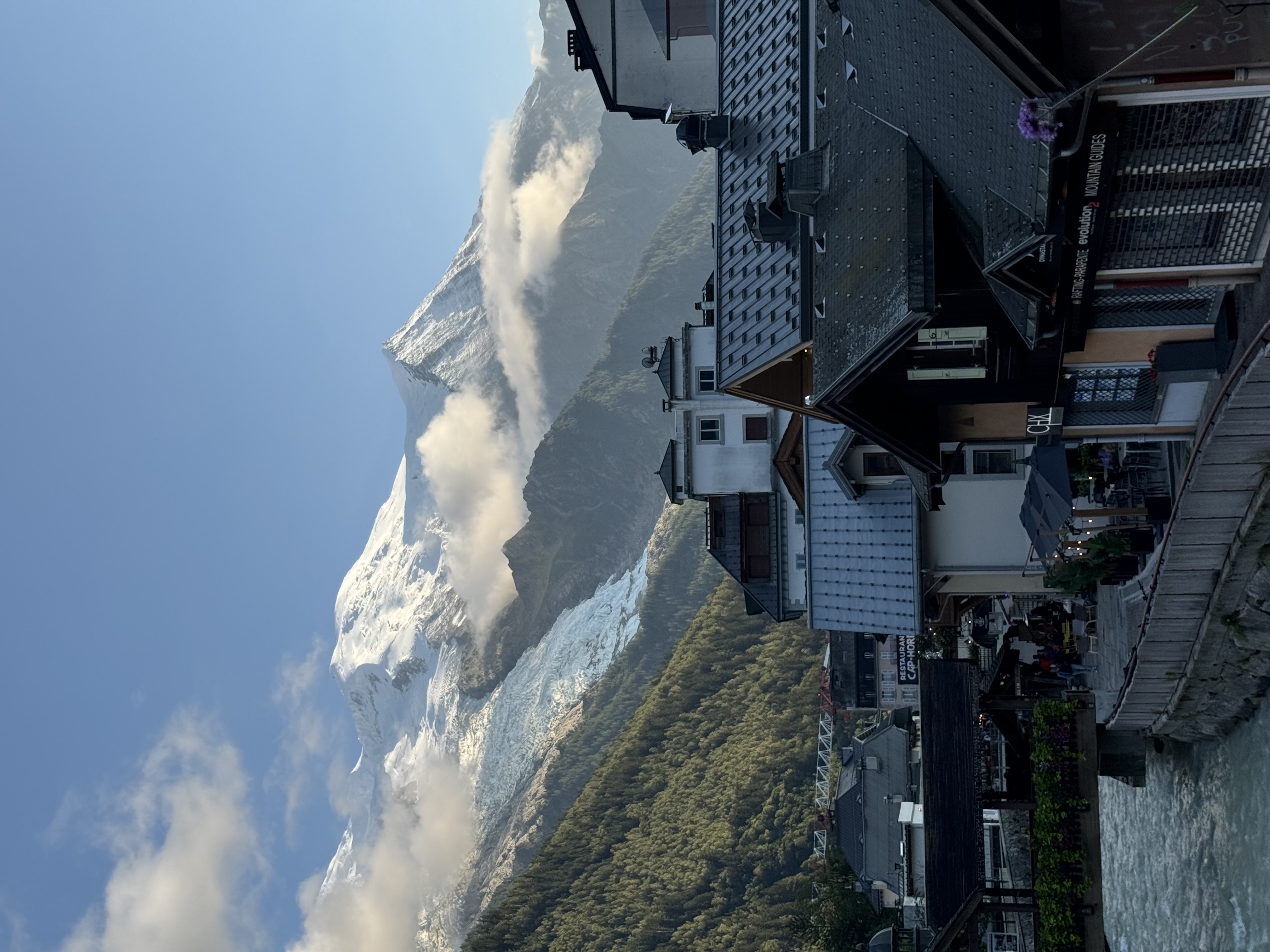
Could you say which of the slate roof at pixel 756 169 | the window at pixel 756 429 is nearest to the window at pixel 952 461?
the slate roof at pixel 756 169

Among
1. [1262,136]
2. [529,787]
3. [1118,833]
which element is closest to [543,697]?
[529,787]

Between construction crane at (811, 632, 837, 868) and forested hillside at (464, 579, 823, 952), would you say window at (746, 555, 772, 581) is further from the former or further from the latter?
forested hillside at (464, 579, 823, 952)

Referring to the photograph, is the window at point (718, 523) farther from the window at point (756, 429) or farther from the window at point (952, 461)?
→ the window at point (952, 461)

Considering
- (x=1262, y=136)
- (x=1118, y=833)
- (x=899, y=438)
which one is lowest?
(x=1118, y=833)

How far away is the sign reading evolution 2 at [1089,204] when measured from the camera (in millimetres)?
20438

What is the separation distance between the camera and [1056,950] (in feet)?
99.1

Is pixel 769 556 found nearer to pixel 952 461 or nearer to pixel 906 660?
pixel 952 461

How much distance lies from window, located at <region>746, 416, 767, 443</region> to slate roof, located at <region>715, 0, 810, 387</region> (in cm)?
1063

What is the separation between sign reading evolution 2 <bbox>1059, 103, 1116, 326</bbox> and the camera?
2044cm

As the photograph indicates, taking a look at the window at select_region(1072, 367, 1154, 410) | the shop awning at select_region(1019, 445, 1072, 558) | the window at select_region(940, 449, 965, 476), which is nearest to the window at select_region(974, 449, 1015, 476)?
the window at select_region(940, 449, 965, 476)

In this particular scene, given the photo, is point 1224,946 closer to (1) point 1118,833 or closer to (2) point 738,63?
(1) point 1118,833

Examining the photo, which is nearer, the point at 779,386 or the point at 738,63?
the point at 779,386

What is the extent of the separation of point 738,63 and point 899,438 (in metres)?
14.6

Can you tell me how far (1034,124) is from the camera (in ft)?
64.5
